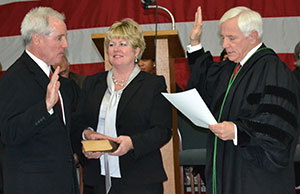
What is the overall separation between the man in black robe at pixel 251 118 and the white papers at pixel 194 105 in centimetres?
6

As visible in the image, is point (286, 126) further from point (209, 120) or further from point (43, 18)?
point (43, 18)

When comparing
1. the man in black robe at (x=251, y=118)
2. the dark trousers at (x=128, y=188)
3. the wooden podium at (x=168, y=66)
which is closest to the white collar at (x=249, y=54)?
the man in black robe at (x=251, y=118)

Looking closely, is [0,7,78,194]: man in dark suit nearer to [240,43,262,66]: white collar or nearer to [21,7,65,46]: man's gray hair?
[21,7,65,46]: man's gray hair

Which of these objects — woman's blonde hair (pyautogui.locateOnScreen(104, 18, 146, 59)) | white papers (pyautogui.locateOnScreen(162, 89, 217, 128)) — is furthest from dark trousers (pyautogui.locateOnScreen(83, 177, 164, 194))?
woman's blonde hair (pyautogui.locateOnScreen(104, 18, 146, 59))

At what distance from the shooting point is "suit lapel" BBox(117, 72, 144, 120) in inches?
111

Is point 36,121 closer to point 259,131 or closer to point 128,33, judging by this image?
point 128,33

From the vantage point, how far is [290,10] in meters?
5.86

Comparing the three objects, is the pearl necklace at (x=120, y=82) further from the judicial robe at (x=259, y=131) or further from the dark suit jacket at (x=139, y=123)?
the judicial robe at (x=259, y=131)

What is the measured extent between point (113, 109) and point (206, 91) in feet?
2.23

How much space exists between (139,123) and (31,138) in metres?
0.68

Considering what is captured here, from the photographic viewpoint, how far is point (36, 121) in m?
2.30

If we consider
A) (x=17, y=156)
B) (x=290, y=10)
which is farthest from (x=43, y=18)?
(x=290, y=10)

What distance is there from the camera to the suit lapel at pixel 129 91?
111 inches

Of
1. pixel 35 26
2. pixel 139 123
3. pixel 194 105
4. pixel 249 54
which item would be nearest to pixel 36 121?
pixel 35 26
